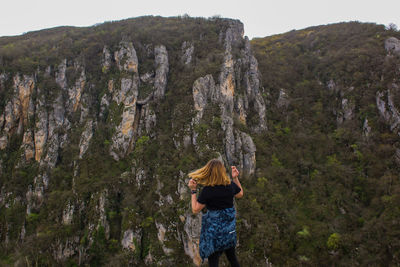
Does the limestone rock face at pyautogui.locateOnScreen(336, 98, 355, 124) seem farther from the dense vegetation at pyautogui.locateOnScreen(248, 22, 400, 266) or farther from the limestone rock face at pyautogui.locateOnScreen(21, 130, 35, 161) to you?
the limestone rock face at pyautogui.locateOnScreen(21, 130, 35, 161)

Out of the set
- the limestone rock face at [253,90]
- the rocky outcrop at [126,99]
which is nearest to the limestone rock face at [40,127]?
the rocky outcrop at [126,99]

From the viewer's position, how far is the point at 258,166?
2897cm

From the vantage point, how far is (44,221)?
27250 mm

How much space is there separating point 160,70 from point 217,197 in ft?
119

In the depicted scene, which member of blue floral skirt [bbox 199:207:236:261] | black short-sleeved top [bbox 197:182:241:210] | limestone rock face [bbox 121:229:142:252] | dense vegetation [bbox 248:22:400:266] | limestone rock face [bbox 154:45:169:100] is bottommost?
limestone rock face [bbox 121:229:142:252]

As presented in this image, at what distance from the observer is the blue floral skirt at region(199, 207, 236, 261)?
2.78 metres

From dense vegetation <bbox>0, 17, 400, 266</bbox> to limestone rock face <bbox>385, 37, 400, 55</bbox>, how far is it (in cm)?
112

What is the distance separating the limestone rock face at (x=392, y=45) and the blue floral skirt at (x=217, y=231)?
1731 inches

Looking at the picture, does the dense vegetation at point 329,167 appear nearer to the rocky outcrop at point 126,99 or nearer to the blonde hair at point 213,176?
the rocky outcrop at point 126,99

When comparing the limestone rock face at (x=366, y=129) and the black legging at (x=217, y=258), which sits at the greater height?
the black legging at (x=217, y=258)

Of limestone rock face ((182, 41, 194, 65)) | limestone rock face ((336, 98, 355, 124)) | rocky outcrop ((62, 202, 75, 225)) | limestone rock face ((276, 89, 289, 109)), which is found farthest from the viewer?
limestone rock face ((276, 89, 289, 109))

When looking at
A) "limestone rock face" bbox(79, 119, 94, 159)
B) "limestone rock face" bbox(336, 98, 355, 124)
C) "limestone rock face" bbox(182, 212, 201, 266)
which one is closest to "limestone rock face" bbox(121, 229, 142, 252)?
"limestone rock face" bbox(182, 212, 201, 266)

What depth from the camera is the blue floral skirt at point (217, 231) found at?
2779mm

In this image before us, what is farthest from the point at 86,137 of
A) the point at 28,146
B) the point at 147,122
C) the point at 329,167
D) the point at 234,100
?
the point at 329,167
